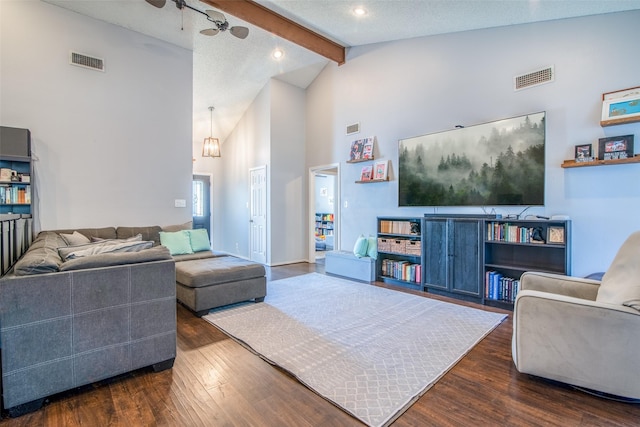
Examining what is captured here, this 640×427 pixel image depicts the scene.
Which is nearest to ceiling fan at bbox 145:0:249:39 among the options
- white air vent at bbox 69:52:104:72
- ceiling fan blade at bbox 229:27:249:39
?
ceiling fan blade at bbox 229:27:249:39

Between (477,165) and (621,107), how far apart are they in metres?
1.42

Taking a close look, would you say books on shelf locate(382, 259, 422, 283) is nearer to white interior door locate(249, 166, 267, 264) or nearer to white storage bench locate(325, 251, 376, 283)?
white storage bench locate(325, 251, 376, 283)

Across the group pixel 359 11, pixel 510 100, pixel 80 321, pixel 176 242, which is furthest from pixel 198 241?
pixel 510 100

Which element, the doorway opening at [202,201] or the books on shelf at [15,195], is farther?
the doorway opening at [202,201]

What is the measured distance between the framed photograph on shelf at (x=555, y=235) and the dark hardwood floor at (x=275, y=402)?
5.50ft

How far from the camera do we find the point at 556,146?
3410mm

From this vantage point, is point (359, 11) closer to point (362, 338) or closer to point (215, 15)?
point (215, 15)

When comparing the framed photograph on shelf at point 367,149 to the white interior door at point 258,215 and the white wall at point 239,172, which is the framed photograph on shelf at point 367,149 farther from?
the white interior door at point 258,215

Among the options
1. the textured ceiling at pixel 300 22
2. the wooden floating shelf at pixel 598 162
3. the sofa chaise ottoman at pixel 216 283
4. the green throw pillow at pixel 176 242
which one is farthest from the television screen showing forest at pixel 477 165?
A: the green throw pillow at pixel 176 242

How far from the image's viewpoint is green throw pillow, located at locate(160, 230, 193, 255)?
4273 millimetres

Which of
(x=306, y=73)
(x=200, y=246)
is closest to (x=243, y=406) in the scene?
(x=200, y=246)

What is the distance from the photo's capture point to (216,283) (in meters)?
3.29

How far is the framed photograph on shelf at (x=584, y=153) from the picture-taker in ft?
10.4

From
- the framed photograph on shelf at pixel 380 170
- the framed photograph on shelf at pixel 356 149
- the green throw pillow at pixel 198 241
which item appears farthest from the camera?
the framed photograph on shelf at pixel 356 149
